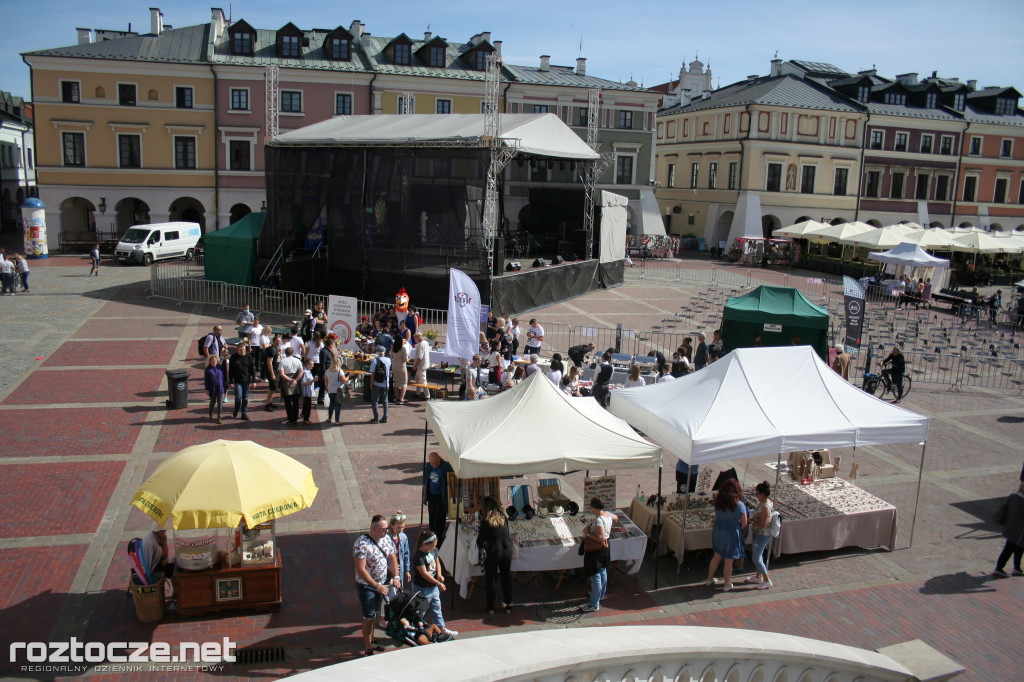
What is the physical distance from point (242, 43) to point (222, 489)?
131ft

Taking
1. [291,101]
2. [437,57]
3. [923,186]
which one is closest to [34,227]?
[291,101]

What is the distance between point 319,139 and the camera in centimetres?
2738

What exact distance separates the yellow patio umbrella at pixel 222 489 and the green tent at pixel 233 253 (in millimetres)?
21147

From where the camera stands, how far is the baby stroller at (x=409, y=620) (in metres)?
7.84

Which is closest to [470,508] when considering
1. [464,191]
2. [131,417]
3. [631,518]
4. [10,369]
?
[631,518]

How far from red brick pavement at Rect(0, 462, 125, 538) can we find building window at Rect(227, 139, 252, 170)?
107 ft

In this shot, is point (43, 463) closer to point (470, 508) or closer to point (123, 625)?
point (123, 625)

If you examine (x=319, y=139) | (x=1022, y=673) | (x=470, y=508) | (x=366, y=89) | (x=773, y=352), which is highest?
(x=366, y=89)

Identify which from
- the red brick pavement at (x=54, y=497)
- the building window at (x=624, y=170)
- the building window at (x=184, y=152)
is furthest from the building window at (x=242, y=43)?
the red brick pavement at (x=54, y=497)

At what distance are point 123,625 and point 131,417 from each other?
7.65m

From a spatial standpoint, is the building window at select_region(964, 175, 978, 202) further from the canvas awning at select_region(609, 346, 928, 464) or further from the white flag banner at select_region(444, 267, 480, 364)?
the canvas awning at select_region(609, 346, 928, 464)

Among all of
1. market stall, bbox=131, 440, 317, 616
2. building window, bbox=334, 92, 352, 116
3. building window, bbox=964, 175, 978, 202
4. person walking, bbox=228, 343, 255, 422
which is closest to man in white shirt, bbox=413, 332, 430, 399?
person walking, bbox=228, 343, 255, 422

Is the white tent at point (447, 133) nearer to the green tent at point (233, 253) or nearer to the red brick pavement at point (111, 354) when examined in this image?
the green tent at point (233, 253)

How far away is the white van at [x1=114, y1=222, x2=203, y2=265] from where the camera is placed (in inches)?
1415
